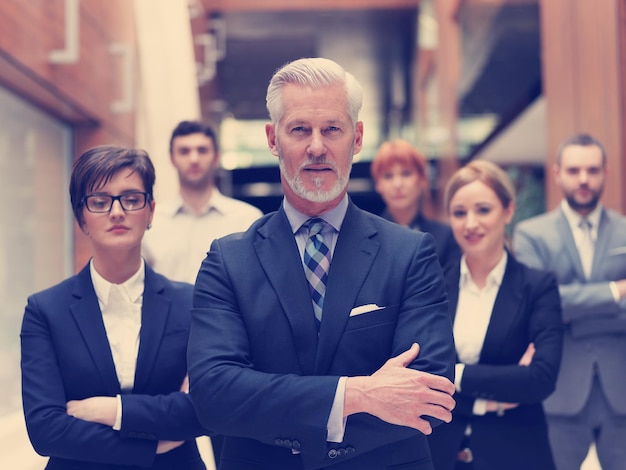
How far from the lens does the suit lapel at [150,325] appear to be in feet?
8.86

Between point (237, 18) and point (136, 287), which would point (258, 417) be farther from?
point (237, 18)

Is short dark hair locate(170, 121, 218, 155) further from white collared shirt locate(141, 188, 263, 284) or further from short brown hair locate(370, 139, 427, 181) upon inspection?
short brown hair locate(370, 139, 427, 181)

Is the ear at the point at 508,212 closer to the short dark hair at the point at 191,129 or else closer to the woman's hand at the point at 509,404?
the woman's hand at the point at 509,404

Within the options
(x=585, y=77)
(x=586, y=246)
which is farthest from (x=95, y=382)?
(x=585, y=77)

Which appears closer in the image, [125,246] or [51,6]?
[125,246]

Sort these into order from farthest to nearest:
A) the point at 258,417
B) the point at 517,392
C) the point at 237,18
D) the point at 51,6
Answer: the point at 237,18, the point at 51,6, the point at 517,392, the point at 258,417

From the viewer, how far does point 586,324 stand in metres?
3.97

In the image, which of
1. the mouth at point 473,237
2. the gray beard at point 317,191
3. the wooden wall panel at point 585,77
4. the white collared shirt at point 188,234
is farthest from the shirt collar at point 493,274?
the wooden wall panel at point 585,77

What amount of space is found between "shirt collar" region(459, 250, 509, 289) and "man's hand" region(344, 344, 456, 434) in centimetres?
139

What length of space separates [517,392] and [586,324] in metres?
0.95

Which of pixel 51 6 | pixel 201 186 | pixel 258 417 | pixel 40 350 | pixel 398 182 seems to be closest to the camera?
pixel 258 417

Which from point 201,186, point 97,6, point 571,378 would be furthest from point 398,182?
point 97,6

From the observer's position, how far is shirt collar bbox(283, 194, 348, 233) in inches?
93.0

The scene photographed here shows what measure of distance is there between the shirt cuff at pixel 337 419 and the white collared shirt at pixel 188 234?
2.18m
